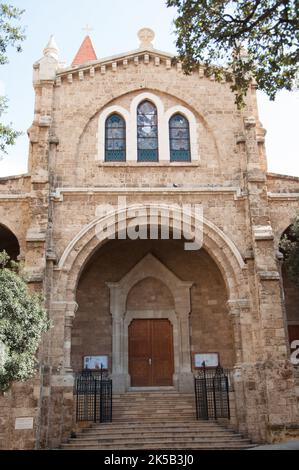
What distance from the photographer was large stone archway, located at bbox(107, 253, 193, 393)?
18.5 m

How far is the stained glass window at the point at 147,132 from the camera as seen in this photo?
18.1 meters

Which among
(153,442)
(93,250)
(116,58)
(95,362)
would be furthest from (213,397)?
(116,58)

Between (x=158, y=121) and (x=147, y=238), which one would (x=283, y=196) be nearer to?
(x=147, y=238)

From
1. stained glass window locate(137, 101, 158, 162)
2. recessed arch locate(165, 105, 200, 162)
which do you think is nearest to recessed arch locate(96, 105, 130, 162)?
stained glass window locate(137, 101, 158, 162)

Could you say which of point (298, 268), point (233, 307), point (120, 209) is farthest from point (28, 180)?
point (298, 268)

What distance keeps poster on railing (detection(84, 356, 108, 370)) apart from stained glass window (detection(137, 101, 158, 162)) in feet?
22.2

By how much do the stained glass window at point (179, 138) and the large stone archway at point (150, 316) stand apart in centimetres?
394

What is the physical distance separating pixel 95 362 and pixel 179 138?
801 cm

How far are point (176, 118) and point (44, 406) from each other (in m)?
10.0

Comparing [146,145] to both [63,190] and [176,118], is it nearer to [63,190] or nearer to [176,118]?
[176,118]

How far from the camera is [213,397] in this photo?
16.2m

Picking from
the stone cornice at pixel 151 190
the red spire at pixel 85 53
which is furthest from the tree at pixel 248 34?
the red spire at pixel 85 53

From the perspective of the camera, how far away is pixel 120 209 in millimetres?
17000

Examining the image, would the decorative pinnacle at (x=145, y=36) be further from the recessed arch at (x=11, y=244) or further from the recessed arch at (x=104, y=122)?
the recessed arch at (x=11, y=244)
